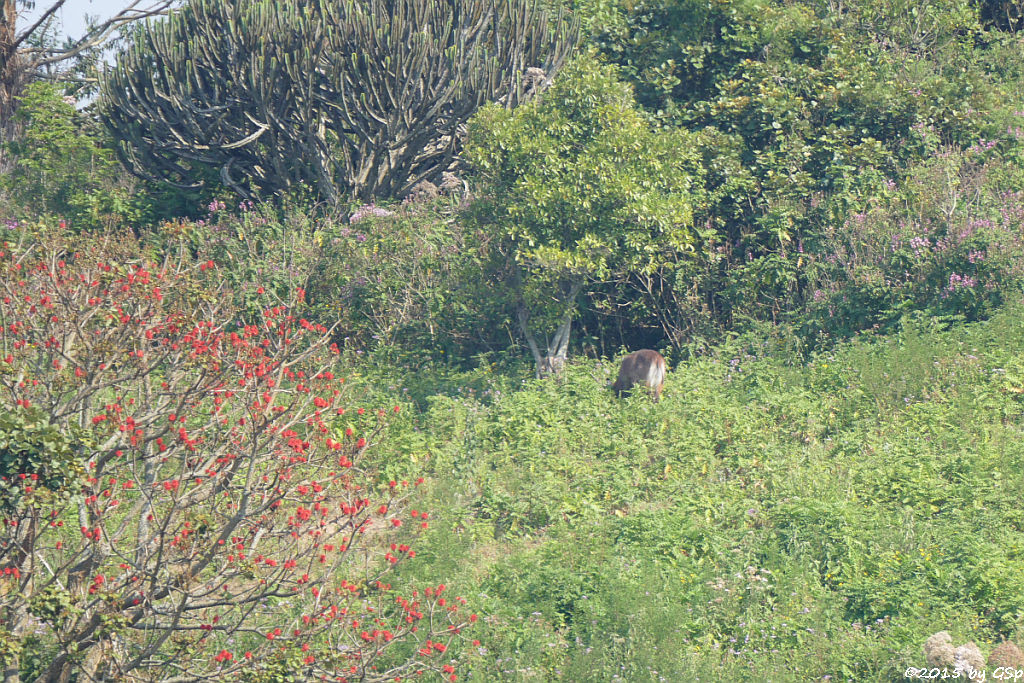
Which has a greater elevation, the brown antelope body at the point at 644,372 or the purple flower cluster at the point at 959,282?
the brown antelope body at the point at 644,372

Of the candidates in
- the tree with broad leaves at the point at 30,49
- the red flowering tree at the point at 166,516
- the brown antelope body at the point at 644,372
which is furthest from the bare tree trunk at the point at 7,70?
the brown antelope body at the point at 644,372

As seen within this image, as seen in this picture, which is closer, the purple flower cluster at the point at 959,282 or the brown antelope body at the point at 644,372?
the brown antelope body at the point at 644,372

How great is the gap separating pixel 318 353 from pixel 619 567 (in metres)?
7.20

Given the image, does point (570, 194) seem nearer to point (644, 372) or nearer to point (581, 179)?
point (581, 179)

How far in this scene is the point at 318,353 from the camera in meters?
15.7

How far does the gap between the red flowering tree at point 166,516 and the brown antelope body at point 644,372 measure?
446 centimetres

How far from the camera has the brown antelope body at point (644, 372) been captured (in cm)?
1415

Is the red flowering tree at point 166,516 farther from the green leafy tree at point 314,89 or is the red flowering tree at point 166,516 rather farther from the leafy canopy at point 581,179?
the green leafy tree at point 314,89

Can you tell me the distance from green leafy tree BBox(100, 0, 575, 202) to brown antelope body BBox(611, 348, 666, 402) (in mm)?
7181

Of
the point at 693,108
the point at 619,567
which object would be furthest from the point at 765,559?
the point at 693,108

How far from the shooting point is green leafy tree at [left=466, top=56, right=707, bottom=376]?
15.2 meters

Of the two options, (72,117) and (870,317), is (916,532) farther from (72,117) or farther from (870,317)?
(72,117)

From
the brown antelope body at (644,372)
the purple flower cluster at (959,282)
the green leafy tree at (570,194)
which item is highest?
the green leafy tree at (570,194)

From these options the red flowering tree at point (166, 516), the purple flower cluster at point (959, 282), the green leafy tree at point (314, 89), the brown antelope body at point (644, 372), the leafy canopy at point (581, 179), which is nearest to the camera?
the red flowering tree at point (166, 516)
